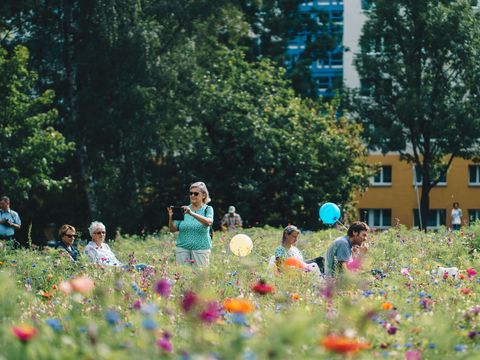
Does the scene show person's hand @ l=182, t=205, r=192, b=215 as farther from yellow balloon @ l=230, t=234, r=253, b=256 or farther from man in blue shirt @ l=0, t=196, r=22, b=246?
man in blue shirt @ l=0, t=196, r=22, b=246

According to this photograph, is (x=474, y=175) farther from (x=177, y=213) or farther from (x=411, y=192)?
(x=177, y=213)

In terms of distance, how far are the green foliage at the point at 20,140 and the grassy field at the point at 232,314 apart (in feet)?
49.7

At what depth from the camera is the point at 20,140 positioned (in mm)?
29375

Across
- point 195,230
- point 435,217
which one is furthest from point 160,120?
point 435,217

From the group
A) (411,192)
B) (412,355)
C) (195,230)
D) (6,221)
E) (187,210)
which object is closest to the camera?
(412,355)

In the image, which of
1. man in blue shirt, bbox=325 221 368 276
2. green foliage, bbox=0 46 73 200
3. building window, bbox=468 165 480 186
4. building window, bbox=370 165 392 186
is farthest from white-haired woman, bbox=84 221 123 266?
building window, bbox=468 165 480 186

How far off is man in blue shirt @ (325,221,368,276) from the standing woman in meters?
1.40

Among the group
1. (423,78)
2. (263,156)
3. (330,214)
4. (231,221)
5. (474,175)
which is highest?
(423,78)

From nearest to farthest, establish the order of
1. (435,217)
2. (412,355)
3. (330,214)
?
(412,355) → (330,214) → (435,217)

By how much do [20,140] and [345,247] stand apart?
18.9 metres

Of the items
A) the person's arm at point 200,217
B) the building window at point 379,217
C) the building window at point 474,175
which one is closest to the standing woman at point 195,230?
the person's arm at point 200,217

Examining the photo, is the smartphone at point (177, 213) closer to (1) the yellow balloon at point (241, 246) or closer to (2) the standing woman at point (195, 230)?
(2) the standing woman at point (195, 230)

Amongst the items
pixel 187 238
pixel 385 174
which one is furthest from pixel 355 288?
pixel 385 174

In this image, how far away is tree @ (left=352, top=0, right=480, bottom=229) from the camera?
4231 centimetres
